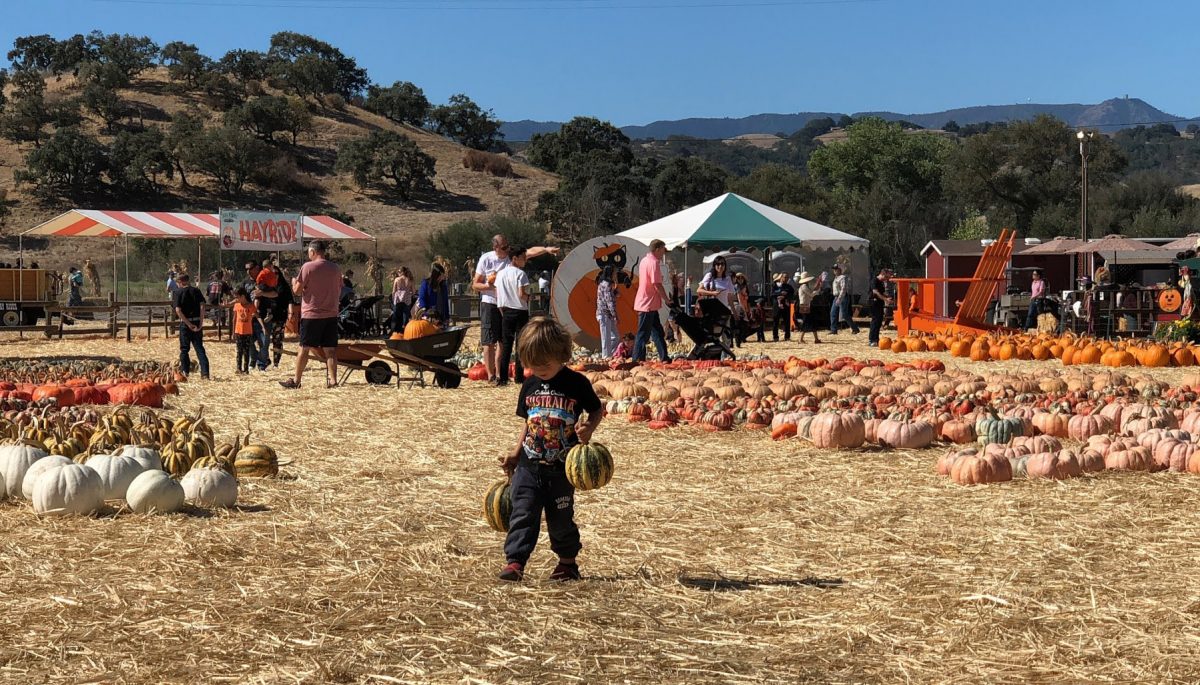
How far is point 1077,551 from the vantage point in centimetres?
681

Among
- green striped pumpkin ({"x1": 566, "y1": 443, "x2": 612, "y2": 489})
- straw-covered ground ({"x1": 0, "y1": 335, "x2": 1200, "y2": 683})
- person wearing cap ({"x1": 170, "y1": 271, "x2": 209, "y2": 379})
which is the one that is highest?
person wearing cap ({"x1": 170, "y1": 271, "x2": 209, "y2": 379})

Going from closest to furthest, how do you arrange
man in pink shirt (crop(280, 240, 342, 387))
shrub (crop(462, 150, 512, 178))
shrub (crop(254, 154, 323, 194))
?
man in pink shirt (crop(280, 240, 342, 387)) → shrub (crop(254, 154, 323, 194)) → shrub (crop(462, 150, 512, 178))

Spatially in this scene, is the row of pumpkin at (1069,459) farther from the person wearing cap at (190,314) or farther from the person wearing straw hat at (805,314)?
the person wearing straw hat at (805,314)

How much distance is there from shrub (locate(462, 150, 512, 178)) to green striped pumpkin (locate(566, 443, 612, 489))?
84368mm

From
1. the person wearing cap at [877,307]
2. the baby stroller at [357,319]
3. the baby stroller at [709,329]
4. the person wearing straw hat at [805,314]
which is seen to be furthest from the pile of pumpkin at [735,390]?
the baby stroller at [357,319]

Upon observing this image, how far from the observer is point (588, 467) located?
5.93m

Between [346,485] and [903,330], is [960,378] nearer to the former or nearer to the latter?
[346,485]

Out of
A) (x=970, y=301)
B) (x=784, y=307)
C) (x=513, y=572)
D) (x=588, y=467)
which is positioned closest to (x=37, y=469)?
(x=513, y=572)

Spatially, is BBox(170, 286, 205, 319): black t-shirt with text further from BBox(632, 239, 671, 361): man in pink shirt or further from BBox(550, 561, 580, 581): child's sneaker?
BBox(550, 561, 580, 581): child's sneaker

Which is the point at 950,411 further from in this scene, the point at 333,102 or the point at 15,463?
the point at 333,102

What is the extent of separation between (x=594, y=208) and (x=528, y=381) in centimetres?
6508

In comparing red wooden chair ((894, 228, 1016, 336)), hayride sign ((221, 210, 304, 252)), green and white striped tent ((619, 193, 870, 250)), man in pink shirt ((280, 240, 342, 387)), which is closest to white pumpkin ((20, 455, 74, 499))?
man in pink shirt ((280, 240, 342, 387))

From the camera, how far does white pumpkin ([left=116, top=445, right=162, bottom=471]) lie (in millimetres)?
8133

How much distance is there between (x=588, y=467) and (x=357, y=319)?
2296 centimetres
